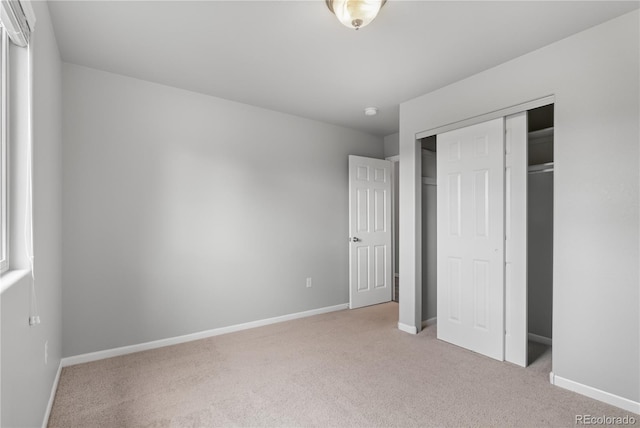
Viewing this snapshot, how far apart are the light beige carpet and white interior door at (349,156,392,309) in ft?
4.26

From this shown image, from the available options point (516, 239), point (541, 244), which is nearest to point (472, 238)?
point (516, 239)

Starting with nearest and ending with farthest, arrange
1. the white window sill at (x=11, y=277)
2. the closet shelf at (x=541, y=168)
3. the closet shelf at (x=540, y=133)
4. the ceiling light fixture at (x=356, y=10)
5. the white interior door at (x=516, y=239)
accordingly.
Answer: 1. the white window sill at (x=11, y=277)
2. the ceiling light fixture at (x=356, y=10)
3. the white interior door at (x=516, y=239)
4. the closet shelf at (x=541, y=168)
5. the closet shelf at (x=540, y=133)

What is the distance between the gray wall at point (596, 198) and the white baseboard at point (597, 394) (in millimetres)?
30

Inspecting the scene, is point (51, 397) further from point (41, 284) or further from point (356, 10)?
point (356, 10)

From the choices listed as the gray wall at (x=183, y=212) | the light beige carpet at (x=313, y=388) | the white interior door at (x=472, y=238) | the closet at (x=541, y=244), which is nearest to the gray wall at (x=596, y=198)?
the light beige carpet at (x=313, y=388)

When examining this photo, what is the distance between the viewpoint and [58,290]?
2512mm

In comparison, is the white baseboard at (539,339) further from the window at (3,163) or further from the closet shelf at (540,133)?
the window at (3,163)

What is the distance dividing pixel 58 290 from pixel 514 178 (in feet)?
12.3

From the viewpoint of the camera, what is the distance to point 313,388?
2.33 meters

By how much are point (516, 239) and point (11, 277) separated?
326 cm

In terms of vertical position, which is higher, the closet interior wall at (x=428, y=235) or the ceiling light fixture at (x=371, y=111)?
the ceiling light fixture at (x=371, y=111)

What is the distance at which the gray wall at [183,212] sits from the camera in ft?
9.12

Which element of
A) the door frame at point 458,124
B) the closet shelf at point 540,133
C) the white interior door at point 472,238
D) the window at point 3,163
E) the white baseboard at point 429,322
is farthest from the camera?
the white baseboard at point 429,322

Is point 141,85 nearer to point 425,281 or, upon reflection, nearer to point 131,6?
point 131,6
